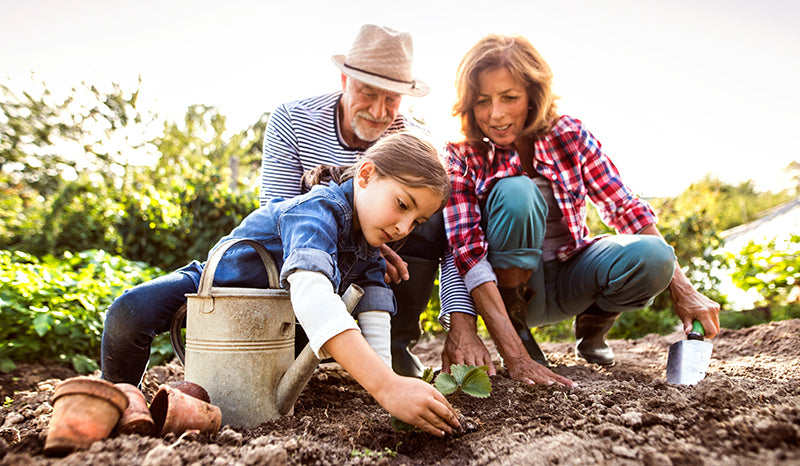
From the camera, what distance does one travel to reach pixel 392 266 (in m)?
2.22

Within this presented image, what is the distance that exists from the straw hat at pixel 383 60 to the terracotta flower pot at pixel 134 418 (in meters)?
1.67

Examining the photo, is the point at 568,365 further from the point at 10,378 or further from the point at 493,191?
the point at 10,378

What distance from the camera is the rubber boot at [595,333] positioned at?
270cm

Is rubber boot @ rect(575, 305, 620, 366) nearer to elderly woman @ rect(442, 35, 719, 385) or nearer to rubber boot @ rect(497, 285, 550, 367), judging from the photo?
elderly woman @ rect(442, 35, 719, 385)

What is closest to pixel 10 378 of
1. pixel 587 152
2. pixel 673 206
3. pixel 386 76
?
pixel 386 76

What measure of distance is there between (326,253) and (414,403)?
52 centimetres

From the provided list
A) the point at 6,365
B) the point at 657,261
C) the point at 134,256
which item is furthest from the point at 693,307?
the point at 134,256

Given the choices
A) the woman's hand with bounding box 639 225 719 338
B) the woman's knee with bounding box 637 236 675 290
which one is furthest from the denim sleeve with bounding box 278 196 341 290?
the woman's hand with bounding box 639 225 719 338

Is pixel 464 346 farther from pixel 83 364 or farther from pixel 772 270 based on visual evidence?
pixel 772 270

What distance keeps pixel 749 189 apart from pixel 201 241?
18.2 meters

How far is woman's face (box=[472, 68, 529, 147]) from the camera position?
2.40 metres

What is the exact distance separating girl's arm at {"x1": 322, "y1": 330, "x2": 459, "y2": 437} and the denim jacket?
0.77ft

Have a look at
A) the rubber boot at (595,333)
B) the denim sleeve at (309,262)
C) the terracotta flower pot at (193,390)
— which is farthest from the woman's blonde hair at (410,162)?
the rubber boot at (595,333)

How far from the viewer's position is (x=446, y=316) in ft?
8.16
